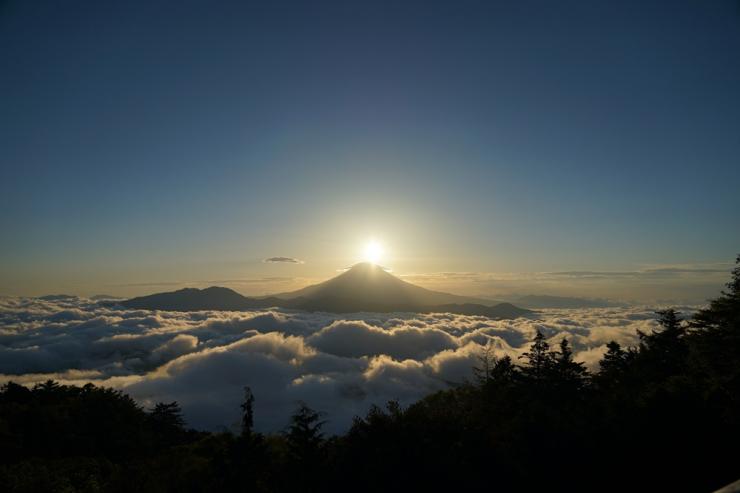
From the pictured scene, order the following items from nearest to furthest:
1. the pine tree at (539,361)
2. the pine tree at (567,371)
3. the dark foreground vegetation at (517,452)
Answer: the dark foreground vegetation at (517,452), the pine tree at (567,371), the pine tree at (539,361)

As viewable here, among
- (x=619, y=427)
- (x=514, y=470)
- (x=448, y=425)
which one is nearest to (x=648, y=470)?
(x=619, y=427)

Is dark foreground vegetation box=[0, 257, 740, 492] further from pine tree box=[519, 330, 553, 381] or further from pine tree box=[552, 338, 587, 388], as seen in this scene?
pine tree box=[519, 330, 553, 381]

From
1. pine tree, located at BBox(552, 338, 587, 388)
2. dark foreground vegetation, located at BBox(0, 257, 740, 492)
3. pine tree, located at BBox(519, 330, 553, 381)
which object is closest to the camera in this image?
dark foreground vegetation, located at BBox(0, 257, 740, 492)

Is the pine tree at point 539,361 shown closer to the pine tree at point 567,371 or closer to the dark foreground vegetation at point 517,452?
the pine tree at point 567,371

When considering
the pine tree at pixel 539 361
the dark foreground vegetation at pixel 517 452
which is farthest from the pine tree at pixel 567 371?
the dark foreground vegetation at pixel 517 452

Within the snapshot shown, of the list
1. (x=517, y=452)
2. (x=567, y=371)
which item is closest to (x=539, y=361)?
(x=567, y=371)

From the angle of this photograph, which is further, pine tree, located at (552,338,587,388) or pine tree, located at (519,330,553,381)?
pine tree, located at (519,330,553,381)

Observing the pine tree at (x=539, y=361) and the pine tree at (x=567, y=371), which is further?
the pine tree at (x=539, y=361)

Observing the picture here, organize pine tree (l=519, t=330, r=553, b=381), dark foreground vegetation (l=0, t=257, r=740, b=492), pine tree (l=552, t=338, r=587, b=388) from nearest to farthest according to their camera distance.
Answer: dark foreground vegetation (l=0, t=257, r=740, b=492) → pine tree (l=552, t=338, r=587, b=388) → pine tree (l=519, t=330, r=553, b=381)

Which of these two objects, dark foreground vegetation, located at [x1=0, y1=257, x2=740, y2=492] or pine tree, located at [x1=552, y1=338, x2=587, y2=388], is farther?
pine tree, located at [x1=552, y1=338, x2=587, y2=388]

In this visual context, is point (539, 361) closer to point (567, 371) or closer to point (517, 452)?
point (567, 371)

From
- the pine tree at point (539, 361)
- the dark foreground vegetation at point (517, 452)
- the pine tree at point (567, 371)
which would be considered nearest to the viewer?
the dark foreground vegetation at point (517, 452)

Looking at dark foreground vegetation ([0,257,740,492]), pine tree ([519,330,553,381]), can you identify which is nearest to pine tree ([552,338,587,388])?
pine tree ([519,330,553,381])

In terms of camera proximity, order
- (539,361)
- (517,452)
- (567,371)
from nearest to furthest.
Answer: (517,452), (567,371), (539,361)
